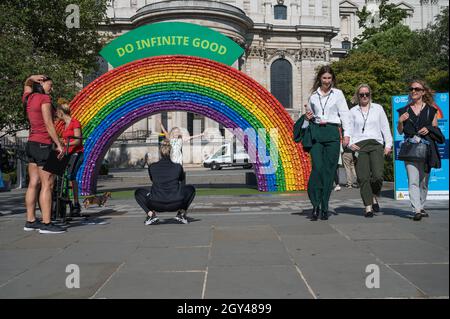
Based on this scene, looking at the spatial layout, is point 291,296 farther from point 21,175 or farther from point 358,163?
point 21,175

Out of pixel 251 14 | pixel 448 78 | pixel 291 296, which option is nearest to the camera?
pixel 448 78

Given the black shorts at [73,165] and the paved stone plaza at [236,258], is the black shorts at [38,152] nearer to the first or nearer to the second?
the paved stone plaza at [236,258]

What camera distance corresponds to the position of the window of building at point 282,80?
55.0 metres

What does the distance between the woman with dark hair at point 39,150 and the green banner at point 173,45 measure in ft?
24.1

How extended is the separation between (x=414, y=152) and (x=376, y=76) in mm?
34146

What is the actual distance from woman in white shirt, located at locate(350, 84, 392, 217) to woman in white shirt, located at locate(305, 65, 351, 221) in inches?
16.4

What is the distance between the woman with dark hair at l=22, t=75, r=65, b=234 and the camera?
672 centimetres

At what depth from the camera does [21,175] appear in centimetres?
2044

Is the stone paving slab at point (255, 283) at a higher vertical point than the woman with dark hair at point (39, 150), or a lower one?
lower

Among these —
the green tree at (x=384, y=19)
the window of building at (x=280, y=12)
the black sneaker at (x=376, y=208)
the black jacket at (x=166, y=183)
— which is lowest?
the black sneaker at (x=376, y=208)

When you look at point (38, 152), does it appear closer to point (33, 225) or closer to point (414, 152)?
point (33, 225)

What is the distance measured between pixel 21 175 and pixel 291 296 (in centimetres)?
1956

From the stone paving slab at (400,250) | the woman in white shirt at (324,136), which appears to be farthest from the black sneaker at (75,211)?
the stone paving slab at (400,250)
